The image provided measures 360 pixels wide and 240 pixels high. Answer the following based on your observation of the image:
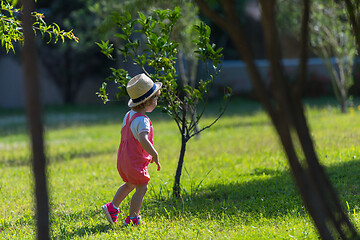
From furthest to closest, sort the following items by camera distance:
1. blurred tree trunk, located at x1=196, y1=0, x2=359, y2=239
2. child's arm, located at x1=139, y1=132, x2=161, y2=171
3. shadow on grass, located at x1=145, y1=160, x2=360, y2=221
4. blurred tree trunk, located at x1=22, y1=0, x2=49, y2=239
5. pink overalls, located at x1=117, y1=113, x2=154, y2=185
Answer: shadow on grass, located at x1=145, y1=160, x2=360, y2=221, pink overalls, located at x1=117, y1=113, x2=154, y2=185, child's arm, located at x1=139, y1=132, x2=161, y2=171, blurred tree trunk, located at x1=196, y1=0, x2=359, y2=239, blurred tree trunk, located at x1=22, y1=0, x2=49, y2=239

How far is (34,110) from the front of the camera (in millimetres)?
2084

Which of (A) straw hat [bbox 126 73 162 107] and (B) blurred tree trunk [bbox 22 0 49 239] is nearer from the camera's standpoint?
(B) blurred tree trunk [bbox 22 0 49 239]

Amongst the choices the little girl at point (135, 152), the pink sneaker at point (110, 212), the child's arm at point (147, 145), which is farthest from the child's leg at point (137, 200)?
the child's arm at point (147, 145)

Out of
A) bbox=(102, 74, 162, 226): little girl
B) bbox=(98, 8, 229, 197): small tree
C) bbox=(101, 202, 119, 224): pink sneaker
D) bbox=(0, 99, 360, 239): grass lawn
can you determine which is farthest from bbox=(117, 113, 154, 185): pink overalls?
bbox=(98, 8, 229, 197): small tree

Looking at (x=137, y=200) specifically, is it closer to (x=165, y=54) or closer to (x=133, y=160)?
(x=133, y=160)

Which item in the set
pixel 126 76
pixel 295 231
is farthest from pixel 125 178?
pixel 295 231

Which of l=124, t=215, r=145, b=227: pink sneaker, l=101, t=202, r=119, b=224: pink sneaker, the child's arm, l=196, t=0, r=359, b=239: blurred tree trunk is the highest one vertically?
l=196, t=0, r=359, b=239: blurred tree trunk

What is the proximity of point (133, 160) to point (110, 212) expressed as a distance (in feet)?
1.60

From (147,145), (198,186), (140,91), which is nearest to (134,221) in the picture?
(147,145)

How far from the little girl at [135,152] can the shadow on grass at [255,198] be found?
365 millimetres

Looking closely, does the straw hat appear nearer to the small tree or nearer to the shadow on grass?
the small tree

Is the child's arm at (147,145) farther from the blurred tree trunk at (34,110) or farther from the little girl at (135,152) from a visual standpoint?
the blurred tree trunk at (34,110)

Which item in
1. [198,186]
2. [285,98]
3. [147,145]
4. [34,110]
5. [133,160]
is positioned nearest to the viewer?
[34,110]

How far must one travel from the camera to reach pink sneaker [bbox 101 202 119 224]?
4.45m
